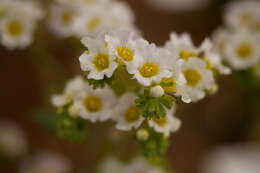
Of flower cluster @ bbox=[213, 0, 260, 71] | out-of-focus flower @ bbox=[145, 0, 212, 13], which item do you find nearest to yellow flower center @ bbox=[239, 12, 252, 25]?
flower cluster @ bbox=[213, 0, 260, 71]

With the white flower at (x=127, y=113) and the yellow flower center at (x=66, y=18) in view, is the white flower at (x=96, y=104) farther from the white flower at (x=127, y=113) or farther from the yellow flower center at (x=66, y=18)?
the yellow flower center at (x=66, y=18)

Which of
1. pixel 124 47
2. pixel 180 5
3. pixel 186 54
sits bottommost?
pixel 124 47

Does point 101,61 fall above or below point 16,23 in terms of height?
below

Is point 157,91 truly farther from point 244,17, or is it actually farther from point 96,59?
point 244,17

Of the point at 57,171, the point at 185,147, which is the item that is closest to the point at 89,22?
the point at 57,171

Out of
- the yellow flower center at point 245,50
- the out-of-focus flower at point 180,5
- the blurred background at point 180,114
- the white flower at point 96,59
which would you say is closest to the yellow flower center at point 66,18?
the blurred background at point 180,114

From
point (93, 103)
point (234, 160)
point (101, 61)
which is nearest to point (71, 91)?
point (93, 103)

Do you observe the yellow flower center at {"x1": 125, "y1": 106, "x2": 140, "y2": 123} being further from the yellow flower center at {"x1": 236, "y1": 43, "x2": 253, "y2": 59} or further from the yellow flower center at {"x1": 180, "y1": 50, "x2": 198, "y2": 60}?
the yellow flower center at {"x1": 236, "y1": 43, "x2": 253, "y2": 59}

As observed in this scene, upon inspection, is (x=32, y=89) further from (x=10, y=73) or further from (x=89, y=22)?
(x=89, y=22)
